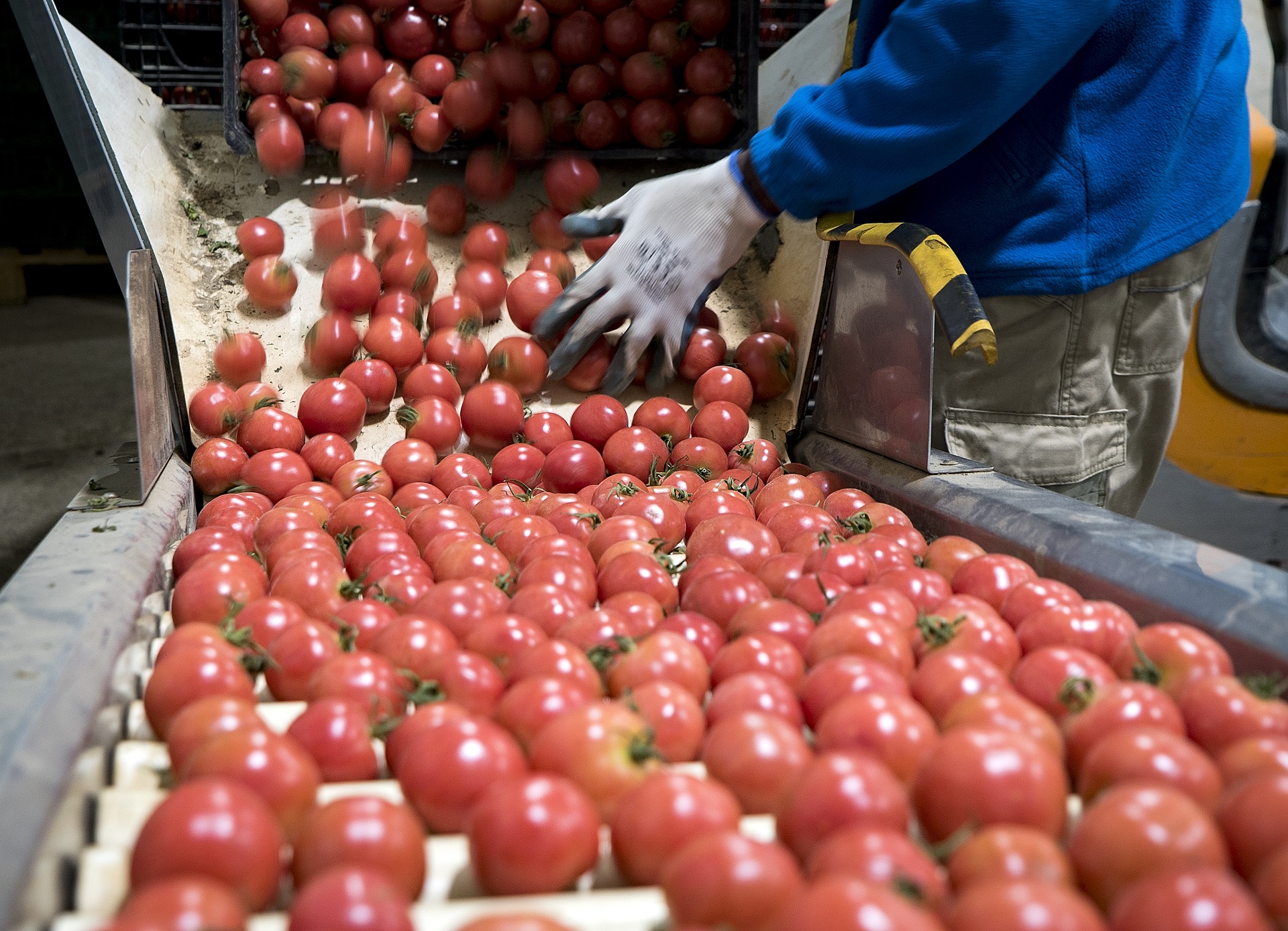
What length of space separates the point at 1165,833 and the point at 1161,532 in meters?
0.75

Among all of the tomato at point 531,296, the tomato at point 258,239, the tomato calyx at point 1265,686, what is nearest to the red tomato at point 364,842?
the tomato calyx at point 1265,686

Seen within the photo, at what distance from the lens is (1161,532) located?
1.39m

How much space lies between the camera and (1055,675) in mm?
1081

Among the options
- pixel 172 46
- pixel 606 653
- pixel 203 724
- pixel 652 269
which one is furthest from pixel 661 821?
pixel 172 46

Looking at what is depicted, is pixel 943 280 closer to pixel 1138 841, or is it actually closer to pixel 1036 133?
pixel 1036 133

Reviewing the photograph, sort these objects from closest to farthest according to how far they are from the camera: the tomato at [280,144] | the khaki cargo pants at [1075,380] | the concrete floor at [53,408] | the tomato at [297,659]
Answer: the tomato at [297,659] → the khaki cargo pants at [1075,380] → the tomato at [280,144] → the concrete floor at [53,408]

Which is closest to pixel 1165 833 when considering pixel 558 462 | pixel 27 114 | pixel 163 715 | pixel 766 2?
pixel 163 715

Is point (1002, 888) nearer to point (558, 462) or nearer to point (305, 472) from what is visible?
point (558, 462)

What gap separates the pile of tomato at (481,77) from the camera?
2.54 meters

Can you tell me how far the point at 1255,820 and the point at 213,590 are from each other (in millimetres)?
1184

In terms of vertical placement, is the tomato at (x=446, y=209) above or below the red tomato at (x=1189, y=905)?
above

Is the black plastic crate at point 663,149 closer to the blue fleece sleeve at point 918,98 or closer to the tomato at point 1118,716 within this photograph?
the blue fleece sleeve at point 918,98

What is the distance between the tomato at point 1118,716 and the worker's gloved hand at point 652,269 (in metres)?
1.34

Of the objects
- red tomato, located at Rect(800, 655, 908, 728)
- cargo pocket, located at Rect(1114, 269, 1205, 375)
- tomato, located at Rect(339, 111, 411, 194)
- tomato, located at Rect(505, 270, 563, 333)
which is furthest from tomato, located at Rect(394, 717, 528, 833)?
tomato, located at Rect(339, 111, 411, 194)
